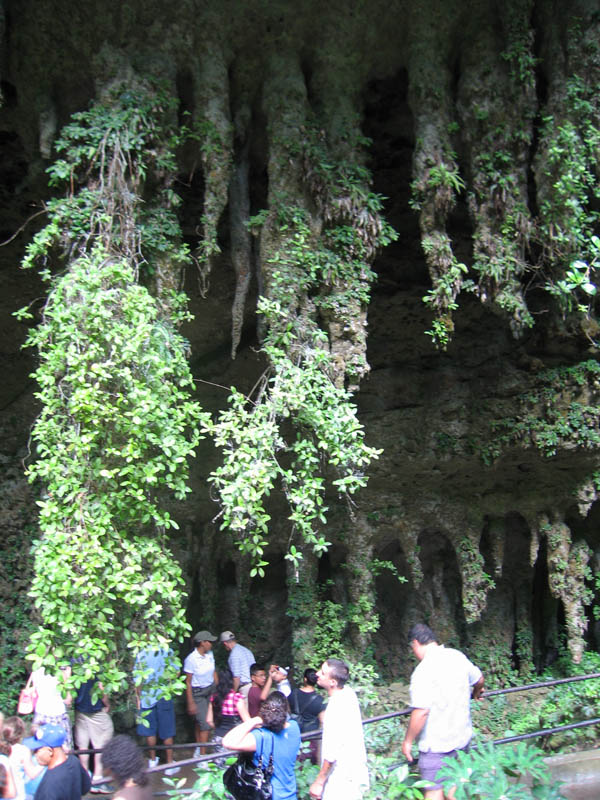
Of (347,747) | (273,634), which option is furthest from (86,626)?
(273,634)

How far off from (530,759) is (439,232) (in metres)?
4.69

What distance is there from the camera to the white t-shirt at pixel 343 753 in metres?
3.48

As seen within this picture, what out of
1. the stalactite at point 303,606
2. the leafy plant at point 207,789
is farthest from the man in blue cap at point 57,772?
the stalactite at point 303,606

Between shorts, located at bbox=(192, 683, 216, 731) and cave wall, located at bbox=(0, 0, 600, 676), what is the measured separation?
2.42 metres

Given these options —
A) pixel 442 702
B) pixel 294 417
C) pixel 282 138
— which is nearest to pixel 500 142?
pixel 282 138

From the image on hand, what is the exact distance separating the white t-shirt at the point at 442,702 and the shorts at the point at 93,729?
123 inches

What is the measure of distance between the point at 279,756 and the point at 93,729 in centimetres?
296

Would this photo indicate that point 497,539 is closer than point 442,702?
No

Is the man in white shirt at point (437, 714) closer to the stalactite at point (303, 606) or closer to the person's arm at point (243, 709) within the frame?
the person's arm at point (243, 709)

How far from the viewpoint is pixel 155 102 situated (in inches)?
231

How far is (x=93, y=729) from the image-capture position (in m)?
5.62

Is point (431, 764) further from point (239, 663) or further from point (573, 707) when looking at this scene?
point (573, 707)

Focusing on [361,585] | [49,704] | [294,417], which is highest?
[294,417]

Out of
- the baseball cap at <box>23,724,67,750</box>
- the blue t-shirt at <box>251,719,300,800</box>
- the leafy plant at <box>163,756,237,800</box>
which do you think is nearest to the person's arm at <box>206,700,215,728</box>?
the leafy plant at <box>163,756,237,800</box>
